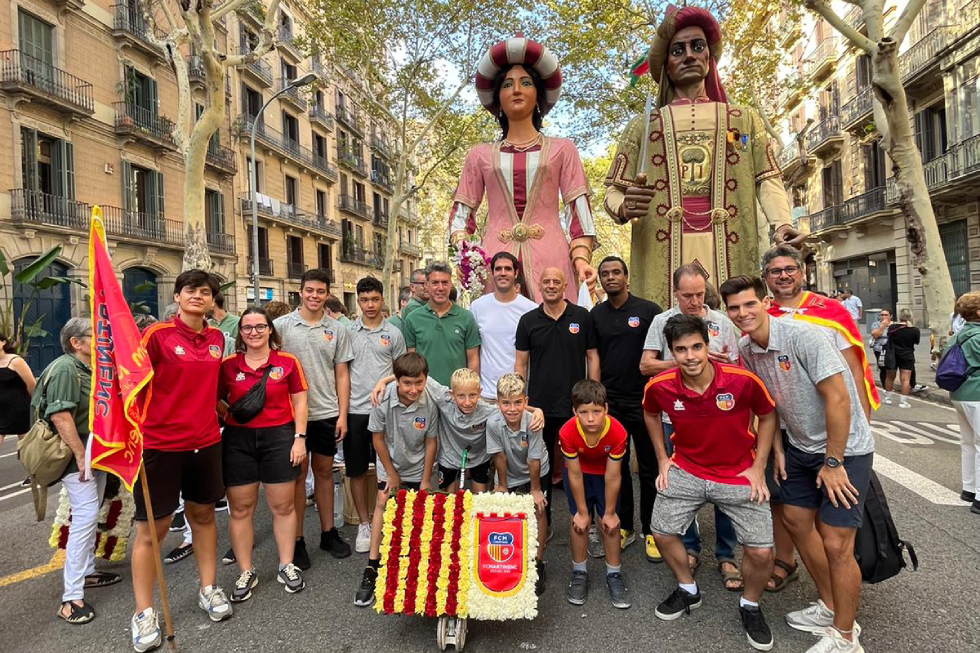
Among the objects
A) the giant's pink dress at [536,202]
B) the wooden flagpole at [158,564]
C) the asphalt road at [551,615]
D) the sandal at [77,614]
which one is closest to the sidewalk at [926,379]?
the asphalt road at [551,615]

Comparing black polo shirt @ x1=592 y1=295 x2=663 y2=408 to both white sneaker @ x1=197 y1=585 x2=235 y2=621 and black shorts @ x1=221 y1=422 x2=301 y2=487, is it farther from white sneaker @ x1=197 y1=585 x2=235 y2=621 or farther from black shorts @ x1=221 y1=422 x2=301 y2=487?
white sneaker @ x1=197 y1=585 x2=235 y2=621

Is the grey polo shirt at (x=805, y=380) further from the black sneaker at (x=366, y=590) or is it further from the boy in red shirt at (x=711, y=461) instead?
the black sneaker at (x=366, y=590)

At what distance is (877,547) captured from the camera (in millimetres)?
2621

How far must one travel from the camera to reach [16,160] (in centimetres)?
1395

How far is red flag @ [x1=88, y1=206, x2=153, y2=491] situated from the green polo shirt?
5.89 feet

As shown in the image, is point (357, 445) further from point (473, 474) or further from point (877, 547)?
point (877, 547)

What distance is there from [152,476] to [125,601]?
0.95 metres

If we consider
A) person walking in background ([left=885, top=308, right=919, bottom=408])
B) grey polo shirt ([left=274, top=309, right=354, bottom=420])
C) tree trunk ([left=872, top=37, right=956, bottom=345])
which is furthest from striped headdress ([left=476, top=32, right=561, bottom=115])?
person walking in background ([left=885, top=308, right=919, bottom=408])

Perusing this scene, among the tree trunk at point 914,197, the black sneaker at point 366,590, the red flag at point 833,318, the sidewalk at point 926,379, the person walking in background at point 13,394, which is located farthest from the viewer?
the sidewalk at point 926,379

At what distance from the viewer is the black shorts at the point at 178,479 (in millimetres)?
2982

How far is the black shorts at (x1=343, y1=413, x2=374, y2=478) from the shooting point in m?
3.94

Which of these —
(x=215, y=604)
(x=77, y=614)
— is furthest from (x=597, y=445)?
(x=77, y=614)

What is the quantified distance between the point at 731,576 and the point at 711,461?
85 cm

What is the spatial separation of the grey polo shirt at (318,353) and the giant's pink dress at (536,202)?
1425 mm
